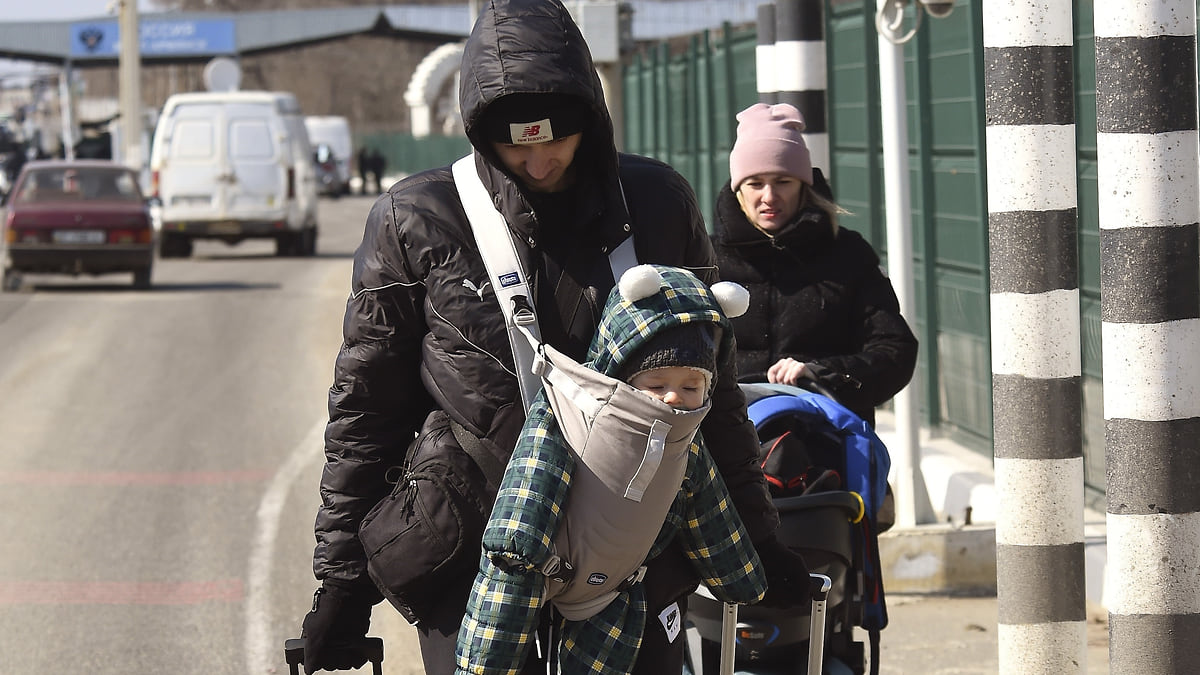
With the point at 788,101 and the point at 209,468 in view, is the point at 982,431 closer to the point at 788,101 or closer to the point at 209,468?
the point at 788,101

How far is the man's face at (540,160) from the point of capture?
334 centimetres

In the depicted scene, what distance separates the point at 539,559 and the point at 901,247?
4.90 meters

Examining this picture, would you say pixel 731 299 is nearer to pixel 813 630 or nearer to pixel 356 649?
pixel 356 649

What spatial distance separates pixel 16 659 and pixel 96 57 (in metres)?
82.2

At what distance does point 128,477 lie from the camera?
1079 cm

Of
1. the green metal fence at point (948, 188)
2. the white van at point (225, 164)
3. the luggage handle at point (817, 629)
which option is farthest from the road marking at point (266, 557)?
the white van at point (225, 164)

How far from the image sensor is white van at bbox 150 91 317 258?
28.1 meters

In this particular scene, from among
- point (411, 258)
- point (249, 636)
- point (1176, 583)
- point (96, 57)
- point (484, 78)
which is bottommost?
point (249, 636)

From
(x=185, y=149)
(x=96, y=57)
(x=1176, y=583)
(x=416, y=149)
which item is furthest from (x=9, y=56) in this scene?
(x=1176, y=583)

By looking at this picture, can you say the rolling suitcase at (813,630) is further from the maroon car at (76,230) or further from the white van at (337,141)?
the white van at (337,141)

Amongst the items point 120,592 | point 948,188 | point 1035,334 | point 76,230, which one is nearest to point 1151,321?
point 1035,334

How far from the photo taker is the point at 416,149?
74750 mm

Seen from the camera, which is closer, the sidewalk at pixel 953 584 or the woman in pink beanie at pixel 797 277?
the woman in pink beanie at pixel 797 277

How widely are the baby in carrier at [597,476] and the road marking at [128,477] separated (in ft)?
25.0
